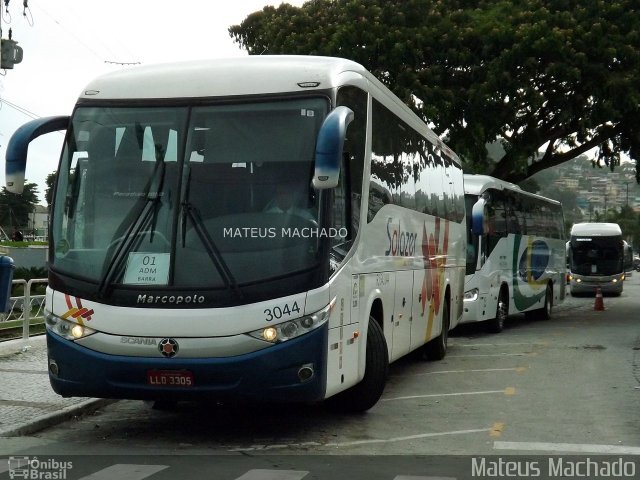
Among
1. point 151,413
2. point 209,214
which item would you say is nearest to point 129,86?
point 209,214

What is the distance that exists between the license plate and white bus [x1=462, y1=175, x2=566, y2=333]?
11.9 meters

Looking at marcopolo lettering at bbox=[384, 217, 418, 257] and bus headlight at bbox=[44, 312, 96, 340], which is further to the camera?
marcopolo lettering at bbox=[384, 217, 418, 257]

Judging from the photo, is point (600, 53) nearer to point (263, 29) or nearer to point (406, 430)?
point (263, 29)

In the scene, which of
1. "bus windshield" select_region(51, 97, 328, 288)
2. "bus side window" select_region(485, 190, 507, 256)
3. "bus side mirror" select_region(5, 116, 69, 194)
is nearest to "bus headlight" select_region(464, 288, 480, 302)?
"bus side window" select_region(485, 190, 507, 256)

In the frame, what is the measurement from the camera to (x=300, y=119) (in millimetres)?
8766

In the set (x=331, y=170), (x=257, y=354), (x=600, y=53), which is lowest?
(x=257, y=354)

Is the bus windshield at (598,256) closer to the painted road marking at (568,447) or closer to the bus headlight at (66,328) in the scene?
the painted road marking at (568,447)

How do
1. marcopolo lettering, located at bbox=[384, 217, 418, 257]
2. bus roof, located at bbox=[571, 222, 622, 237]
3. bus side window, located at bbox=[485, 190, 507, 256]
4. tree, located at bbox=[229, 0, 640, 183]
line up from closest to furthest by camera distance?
marcopolo lettering, located at bbox=[384, 217, 418, 257], bus side window, located at bbox=[485, 190, 507, 256], tree, located at bbox=[229, 0, 640, 183], bus roof, located at bbox=[571, 222, 622, 237]

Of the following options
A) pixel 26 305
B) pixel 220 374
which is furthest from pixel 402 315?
pixel 26 305

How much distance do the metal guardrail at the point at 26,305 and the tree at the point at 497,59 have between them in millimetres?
10346

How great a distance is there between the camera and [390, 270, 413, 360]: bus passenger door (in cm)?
1165

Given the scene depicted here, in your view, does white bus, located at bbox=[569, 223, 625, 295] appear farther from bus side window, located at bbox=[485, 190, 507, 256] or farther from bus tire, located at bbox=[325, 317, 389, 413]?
bus tire, located at bbox=[325, 317, 389, 413]

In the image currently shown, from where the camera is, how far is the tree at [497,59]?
Answer: 82.2ft

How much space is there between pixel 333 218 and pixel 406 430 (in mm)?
2182
